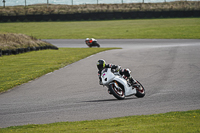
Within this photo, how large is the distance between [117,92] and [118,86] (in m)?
0.20

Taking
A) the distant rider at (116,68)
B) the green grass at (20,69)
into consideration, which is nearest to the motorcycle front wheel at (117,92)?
the distant rider at (116,68)

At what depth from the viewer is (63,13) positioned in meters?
58.8

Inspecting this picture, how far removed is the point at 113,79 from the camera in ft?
32.7

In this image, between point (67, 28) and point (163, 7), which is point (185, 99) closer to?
point (67, 28)

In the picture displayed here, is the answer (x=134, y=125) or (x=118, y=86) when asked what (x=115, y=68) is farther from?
(x=134, y=125)

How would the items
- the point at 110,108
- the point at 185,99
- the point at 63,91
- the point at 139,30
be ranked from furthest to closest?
the point at 139,30, the point at 63,91, the point at 185,99, the point at 110,108

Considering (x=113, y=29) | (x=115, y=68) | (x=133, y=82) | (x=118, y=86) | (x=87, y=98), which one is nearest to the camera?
(x=115, y=68)

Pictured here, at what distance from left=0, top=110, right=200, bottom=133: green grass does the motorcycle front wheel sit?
7.92ft

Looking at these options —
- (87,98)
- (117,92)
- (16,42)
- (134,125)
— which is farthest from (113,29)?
(134,125)

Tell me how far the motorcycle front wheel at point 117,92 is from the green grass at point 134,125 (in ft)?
7.92

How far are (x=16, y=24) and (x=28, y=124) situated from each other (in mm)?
52495

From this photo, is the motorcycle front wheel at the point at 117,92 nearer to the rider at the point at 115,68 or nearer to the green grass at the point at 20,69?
the rider at the point at 115,68

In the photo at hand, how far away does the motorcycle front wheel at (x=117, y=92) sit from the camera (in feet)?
32.2

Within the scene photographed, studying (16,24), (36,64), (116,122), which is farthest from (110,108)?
(16,24)
